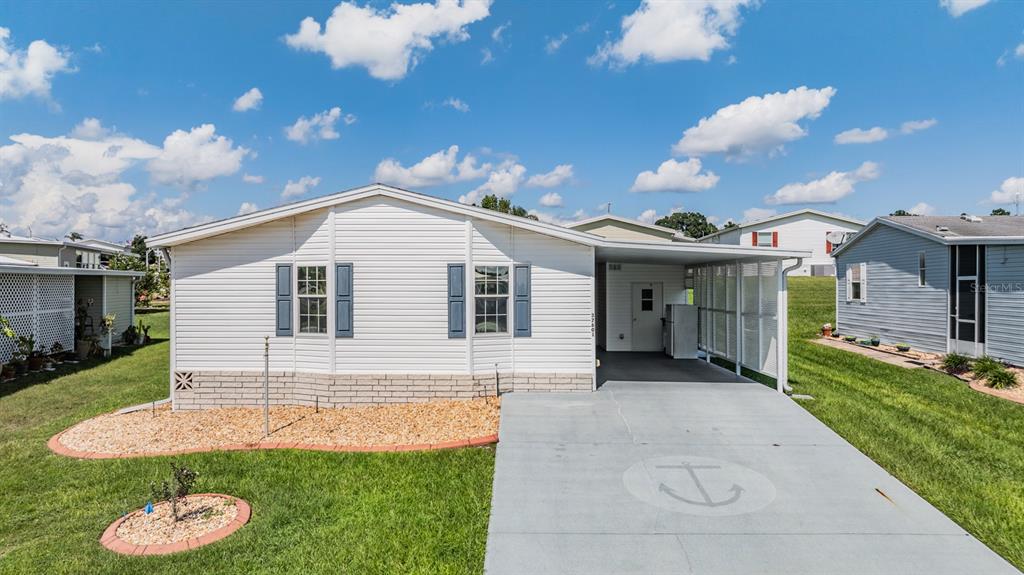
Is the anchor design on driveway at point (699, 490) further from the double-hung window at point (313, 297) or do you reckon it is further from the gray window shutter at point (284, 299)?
the gray window shutter at point (284, 299)

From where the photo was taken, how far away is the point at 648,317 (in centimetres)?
1366

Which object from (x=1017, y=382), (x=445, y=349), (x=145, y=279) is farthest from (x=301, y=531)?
(x=145, y=279)

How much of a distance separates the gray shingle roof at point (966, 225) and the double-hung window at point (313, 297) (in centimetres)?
1496

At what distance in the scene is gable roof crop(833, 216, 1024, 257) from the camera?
12.1 metres

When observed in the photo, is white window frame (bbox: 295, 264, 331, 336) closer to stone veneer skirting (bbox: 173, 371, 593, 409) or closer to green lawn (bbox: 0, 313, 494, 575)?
stone veneer skirting (bbox: 173, 371, 593, 409)

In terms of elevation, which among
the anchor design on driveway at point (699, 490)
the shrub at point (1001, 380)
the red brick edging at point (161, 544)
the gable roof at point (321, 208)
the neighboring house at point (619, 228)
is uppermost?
the neighboring house at point (619, 228)

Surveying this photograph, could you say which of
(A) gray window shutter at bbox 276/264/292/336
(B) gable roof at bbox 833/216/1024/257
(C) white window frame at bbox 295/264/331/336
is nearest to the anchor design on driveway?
(C) white window frame at bbox 295/264/331/336

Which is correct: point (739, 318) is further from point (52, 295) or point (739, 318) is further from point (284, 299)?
point (52, 295)

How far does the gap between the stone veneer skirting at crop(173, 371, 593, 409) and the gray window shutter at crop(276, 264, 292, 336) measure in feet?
2.48

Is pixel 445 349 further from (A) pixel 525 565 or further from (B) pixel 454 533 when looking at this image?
(A) pixel 525 565

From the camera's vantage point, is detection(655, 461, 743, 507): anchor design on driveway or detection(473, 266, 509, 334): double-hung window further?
detection(473, 266, 509, 334): double-hung window

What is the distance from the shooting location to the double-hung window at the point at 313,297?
842 cm

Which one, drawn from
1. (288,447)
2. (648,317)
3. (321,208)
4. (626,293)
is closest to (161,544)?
(288,447)

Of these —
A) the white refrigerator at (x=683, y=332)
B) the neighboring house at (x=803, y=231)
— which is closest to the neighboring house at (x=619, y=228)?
the white refrigerator at (x=683, y=332)
